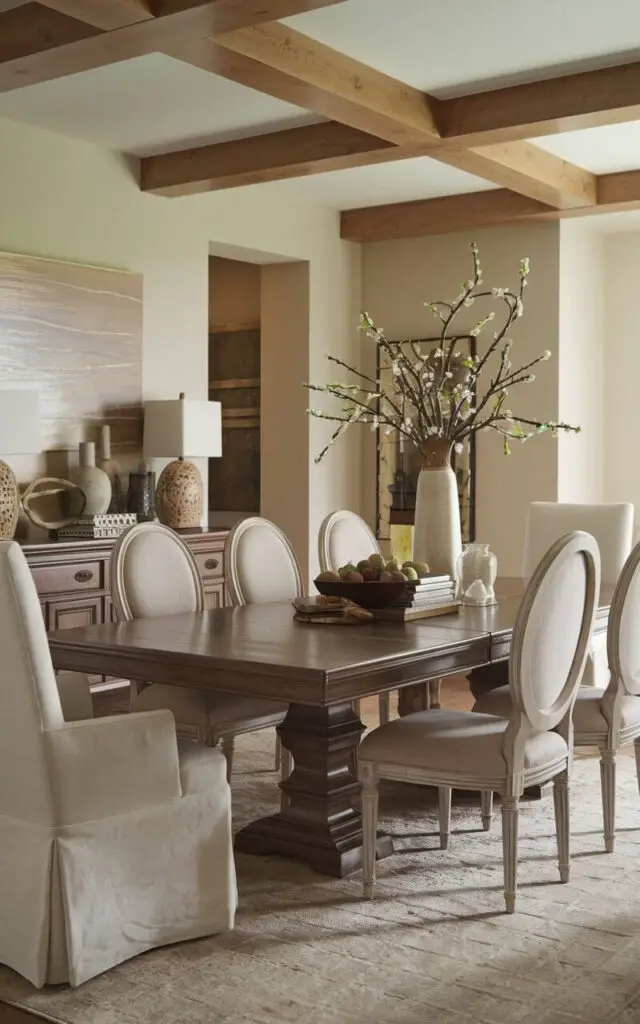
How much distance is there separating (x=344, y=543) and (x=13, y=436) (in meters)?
1.54

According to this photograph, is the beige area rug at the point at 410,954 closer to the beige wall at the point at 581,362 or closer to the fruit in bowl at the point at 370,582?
the fruit in bowl at the point at 370,582

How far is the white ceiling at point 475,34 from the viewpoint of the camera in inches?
173

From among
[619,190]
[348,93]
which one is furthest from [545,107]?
[619,190]

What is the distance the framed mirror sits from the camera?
771 centimetres

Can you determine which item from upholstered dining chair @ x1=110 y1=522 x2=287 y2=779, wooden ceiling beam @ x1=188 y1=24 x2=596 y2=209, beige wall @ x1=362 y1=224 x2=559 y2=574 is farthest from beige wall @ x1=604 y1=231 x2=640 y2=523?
upholstered dining chair @ x1=110 y1=522 x2=287 y2=779

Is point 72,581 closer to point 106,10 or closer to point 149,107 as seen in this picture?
point 149,107

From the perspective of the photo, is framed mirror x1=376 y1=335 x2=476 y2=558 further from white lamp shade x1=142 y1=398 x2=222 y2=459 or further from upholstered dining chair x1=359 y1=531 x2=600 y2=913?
upholstered dining chair x1=359 y1=531 x2=600 y2=913

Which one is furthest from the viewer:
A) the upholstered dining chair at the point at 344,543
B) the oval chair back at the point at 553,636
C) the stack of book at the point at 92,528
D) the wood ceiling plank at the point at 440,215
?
the wood ceiling plank at the point at 440,215

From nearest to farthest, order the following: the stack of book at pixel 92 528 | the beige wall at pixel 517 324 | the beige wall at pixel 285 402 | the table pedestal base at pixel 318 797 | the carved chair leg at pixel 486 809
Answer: the table pedestal base at pixel 318 797
the carved chair leg at pixel 486 809
the stack of book at pixel 92 528
the beige wall at pixel 517 324
the beige wall at pixel 285 402

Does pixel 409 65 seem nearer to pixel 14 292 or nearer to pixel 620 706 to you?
pixel 14 292

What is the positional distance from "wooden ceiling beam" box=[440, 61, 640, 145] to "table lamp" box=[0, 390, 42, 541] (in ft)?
7.25

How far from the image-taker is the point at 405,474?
785cm

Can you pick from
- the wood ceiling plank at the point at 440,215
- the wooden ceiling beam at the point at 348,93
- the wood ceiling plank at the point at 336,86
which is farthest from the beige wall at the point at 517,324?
the wood ceiling plank at the point at 336,86

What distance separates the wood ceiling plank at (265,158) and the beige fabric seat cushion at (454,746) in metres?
3.24
